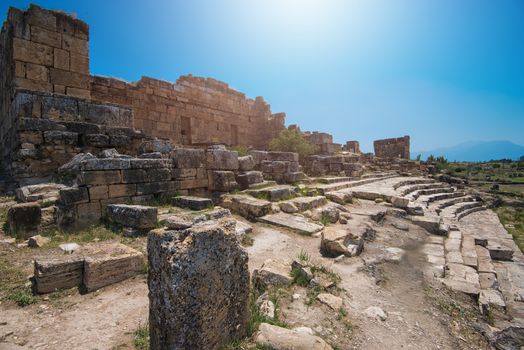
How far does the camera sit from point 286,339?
2.26 m

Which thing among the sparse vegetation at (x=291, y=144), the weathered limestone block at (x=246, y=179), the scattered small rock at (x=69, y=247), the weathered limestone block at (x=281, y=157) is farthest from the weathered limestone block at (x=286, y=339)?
the sparse vegetation at (x=291, y=144)

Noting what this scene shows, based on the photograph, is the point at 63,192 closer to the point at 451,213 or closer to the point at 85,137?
the point at 85,137

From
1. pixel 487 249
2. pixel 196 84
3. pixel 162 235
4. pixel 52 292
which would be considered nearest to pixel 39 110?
pixel 52 292

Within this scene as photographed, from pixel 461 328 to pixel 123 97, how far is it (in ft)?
40.0

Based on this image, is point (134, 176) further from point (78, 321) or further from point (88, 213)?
point (78, 321)

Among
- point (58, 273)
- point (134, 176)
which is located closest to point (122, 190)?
point (134, 176)

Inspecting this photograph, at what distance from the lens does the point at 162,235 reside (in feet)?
6.67

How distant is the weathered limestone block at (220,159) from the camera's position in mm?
7352

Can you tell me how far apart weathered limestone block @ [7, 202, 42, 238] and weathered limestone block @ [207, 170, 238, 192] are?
3.78 meters

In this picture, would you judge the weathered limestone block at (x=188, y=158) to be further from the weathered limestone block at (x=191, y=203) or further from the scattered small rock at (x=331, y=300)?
the scattered small rock at (x=331, y=300)

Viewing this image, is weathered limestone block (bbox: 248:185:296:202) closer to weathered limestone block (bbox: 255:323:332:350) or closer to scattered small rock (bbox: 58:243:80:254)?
scattered small rock (bbox: 58:243:80:254)

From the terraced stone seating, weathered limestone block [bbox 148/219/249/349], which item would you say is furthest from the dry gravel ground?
weathered limestone block [bbox 148/219/249/349]

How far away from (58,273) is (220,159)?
4.86m

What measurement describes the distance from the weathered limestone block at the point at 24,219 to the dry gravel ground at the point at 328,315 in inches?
15.7
